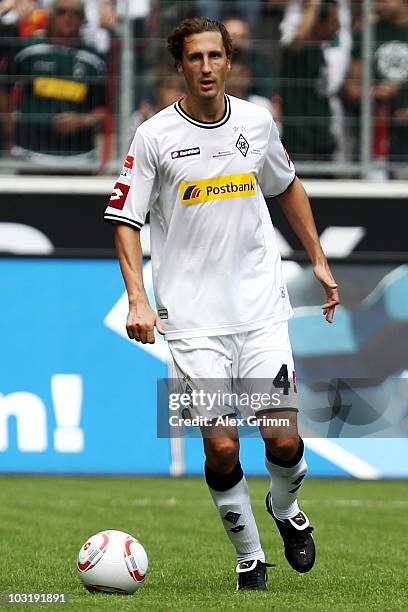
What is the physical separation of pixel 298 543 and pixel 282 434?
0.56 meters

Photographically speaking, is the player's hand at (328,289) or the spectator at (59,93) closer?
the player's hand at (328,289)

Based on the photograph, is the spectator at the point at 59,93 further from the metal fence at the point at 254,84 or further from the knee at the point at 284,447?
the knee at the point at 284,447

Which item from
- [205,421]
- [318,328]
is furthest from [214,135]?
[318,328]

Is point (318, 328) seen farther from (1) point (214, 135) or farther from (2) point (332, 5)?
(1) point (214, 135)

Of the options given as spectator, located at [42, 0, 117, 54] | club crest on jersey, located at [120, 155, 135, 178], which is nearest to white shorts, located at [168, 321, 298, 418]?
club crest on jersey, located at [120, 155, 135, 178]

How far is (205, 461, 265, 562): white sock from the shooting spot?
594cm

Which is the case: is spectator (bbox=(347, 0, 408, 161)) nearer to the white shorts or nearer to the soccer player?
the soccer player

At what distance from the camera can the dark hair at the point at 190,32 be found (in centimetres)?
580

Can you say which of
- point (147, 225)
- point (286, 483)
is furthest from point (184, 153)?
point (147, 225)

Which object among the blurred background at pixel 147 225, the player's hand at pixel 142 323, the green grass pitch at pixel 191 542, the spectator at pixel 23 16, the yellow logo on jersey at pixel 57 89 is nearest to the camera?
the player's hand at pixel 142 323

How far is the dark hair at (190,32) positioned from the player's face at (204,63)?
0.08 feet

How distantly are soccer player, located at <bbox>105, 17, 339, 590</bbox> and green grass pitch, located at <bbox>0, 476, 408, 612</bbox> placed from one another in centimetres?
42

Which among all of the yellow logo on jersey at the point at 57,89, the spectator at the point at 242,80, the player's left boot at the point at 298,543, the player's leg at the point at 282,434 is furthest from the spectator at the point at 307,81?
the player's left boot at the point at 298,543

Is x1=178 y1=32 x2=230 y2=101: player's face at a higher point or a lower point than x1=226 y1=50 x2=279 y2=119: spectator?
higher
